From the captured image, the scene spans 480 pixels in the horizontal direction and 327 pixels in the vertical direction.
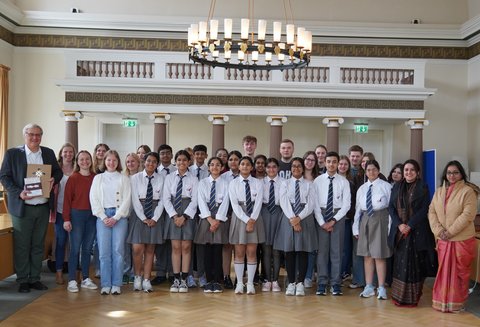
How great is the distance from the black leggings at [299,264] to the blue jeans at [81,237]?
228cm

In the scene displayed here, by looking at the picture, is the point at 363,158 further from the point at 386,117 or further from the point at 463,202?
the point at 386,117

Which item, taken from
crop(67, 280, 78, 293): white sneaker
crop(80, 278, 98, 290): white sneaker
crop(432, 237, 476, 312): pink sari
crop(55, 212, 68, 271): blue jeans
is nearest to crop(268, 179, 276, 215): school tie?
crop(432, 237, 476, 312): pink sari

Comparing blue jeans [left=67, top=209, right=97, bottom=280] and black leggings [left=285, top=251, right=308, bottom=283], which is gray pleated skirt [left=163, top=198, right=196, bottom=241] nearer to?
blue jeans [left=67, top=209, right=97, bottom=280]

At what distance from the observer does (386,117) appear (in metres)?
12.2

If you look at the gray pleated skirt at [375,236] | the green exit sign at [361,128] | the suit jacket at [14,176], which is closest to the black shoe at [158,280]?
the suit jacket at [14,176]

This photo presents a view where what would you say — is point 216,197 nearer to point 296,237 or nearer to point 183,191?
point 183,191

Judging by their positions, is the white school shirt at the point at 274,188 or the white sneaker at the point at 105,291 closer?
the white sneaker at the point at 105,291

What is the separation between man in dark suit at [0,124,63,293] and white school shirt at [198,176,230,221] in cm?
168

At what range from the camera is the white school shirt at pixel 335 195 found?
6.26 metres

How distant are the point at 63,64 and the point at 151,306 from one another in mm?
9560

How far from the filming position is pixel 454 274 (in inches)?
223

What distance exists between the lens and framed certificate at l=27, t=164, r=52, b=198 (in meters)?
6.03

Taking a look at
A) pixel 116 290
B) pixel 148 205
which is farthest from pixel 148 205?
pixel 116 290

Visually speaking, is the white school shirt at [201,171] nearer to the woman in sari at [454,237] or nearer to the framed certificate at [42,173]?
the framed certificate at [42,173]
